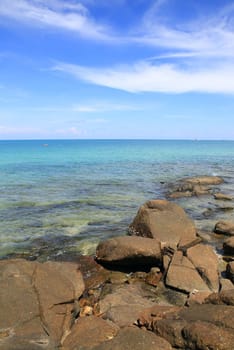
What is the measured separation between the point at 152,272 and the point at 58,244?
188 inches

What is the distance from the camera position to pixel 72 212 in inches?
793

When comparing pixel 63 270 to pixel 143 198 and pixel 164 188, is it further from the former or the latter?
pixel 164 188

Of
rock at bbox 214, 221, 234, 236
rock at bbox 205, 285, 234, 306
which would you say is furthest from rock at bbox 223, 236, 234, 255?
rock at bbox 205, 285, 234, 306

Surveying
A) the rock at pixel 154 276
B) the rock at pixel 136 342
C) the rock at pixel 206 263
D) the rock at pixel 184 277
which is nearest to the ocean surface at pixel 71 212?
the rock at pixel 154 276

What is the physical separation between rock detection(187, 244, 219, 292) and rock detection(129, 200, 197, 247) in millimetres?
1039

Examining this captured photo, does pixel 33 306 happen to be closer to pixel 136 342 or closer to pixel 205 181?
pixel 136 342

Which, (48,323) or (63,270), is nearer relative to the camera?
(48,323)

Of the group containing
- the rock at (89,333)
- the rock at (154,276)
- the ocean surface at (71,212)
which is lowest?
the ocean surface at (71,212)

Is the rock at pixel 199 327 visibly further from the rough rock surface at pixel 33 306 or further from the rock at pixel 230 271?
the rock at pixel 230 271

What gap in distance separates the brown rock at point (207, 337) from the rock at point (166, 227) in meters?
6.55

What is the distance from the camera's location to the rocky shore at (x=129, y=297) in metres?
6.37

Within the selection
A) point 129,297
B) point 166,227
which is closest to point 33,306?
point 129,297

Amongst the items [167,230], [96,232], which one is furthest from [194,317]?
[96,232]

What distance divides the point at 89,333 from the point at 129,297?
2539mm
